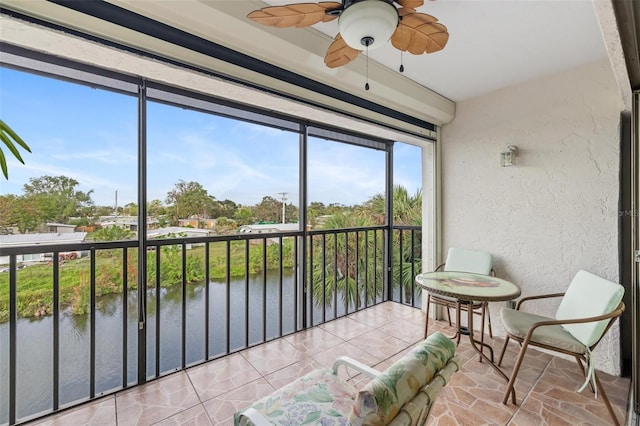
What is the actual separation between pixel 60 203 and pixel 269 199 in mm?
1629

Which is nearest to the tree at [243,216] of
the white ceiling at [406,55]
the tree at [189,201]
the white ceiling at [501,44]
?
the tree at [189,201]

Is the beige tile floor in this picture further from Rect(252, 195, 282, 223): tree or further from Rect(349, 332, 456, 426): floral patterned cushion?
Rect(252, 195, 282, 223): tree

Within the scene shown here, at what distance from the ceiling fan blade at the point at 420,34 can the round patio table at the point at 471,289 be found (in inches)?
69.5

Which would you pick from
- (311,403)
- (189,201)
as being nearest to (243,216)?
(189,201)

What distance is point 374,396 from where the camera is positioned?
0.85m

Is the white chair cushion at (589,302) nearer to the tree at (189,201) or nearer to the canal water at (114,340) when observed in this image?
the canal water at (114,340)

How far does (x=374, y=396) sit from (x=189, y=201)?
2123 millimetres

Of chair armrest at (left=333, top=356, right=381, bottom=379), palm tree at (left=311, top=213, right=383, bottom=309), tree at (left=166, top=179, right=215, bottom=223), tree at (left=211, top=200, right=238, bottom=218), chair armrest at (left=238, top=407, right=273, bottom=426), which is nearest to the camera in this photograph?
chair armrest at (left=238, top=407, right=273, bottom=426)

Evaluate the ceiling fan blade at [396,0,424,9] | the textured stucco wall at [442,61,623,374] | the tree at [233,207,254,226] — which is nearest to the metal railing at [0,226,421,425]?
the tree at [233,207,254,226]

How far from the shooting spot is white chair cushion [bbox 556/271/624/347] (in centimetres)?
183

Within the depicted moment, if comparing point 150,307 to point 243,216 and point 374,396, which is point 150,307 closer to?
point 243,216

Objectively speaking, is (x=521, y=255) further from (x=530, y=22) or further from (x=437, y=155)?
(x=530, y=22)

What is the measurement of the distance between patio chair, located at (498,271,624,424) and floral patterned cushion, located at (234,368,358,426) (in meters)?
1.33

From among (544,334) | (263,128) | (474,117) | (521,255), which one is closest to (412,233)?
(521,255)
